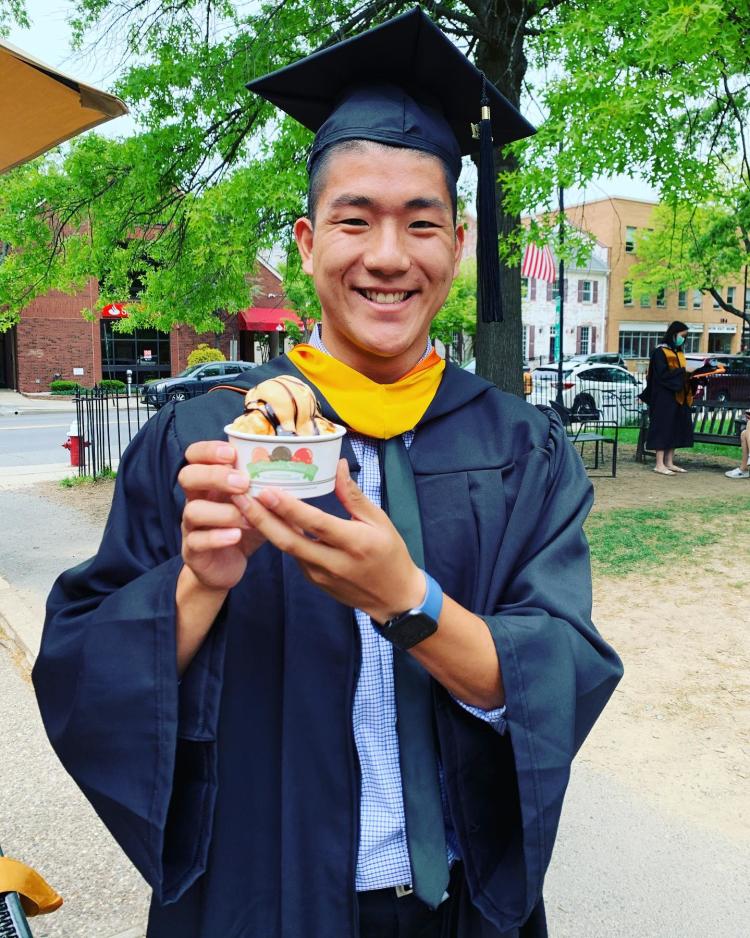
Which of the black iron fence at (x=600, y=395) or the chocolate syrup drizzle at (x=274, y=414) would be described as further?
the black iron fence at (x=600, y=395)

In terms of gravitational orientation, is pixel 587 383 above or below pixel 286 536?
below

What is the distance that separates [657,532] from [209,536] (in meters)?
7.61

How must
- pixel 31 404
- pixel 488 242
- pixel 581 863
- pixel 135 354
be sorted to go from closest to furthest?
pixel 488 242
pixel 581 863
pixel 31 404
pixel 135 354

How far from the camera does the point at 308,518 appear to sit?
3.27ft

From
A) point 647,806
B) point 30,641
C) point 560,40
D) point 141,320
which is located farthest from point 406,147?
point 141,320

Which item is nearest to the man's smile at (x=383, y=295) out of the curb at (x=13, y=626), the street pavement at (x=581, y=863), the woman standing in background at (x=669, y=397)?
the street pavement at (x=581, y=863)

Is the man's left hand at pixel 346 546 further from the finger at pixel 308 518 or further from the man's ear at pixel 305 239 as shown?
the man's ear at pixel 305 239

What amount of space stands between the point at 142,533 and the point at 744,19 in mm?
6856

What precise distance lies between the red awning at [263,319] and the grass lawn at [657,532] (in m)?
26.5

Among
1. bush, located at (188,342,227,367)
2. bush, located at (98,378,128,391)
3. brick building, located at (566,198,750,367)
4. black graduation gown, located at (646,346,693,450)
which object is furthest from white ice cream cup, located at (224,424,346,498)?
brick building, located at (566,198,750,367)

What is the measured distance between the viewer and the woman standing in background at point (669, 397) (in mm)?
11141

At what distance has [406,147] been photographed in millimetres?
1418

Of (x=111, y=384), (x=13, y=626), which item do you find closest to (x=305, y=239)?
(x=13, y=626)

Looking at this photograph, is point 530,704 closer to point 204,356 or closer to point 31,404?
point 31,404
